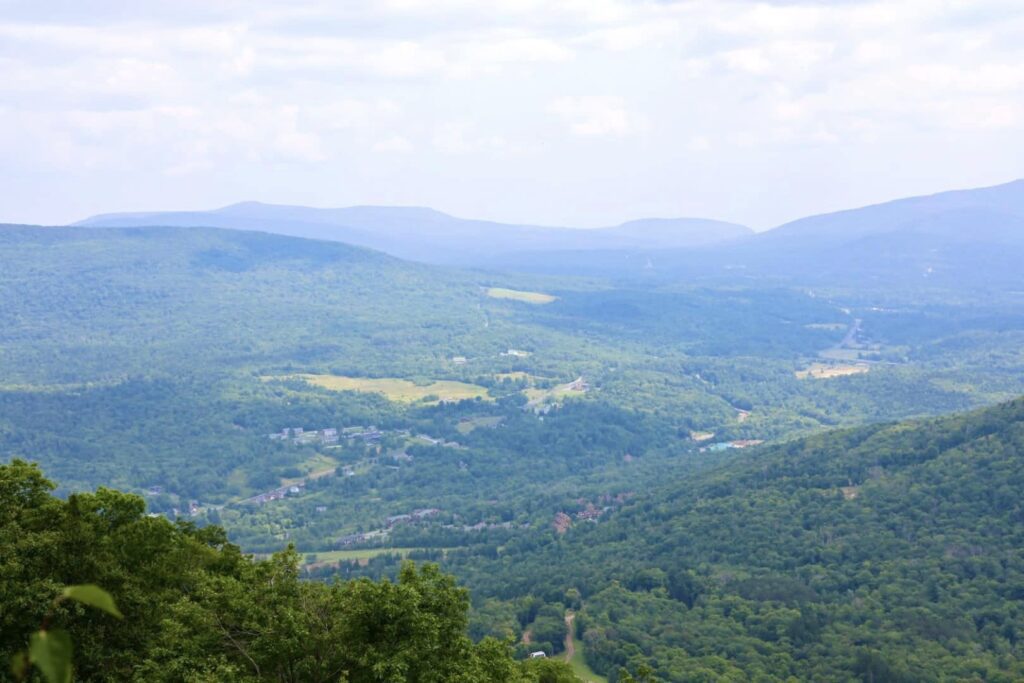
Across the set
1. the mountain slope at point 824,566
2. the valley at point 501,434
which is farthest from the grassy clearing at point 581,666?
the mountain slope at point 824,566

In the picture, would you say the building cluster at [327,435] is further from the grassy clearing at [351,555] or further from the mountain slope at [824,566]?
the mountain slope at [824,566]

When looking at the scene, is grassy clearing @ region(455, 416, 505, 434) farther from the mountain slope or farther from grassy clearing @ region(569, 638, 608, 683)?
grassy clearing @ region(569, 638, 608, 683)

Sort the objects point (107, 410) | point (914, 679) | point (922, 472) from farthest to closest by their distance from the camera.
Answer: point (107, 410) → point (922, 472) → point (914, 679)

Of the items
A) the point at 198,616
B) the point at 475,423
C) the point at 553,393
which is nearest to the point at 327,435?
the point at 475,423

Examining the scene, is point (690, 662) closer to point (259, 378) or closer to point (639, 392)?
point (639, 392)

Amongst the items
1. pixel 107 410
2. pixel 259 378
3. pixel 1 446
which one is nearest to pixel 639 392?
pixel 259 378

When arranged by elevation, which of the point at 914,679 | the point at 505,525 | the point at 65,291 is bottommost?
the point at 505,525
